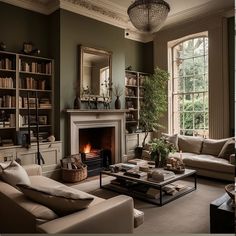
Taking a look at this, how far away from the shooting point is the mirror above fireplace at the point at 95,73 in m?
5.14

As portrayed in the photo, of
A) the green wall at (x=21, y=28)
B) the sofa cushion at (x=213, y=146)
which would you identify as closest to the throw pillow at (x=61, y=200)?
the green wall at (x=21, y=28)

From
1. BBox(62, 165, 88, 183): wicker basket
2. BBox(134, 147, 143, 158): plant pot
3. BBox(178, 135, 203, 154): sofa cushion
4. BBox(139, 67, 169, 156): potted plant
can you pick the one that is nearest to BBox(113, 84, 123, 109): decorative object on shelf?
BBox(139, 67, 169, 156): potted plant

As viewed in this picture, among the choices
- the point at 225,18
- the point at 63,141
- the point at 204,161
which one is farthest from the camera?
the point at 225,18

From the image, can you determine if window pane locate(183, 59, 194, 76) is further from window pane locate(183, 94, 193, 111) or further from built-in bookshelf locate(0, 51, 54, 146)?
built-in bookshelf locate(0, 51, 54, 146)

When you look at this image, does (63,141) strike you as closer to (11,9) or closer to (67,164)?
(67,164)

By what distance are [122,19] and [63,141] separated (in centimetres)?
324

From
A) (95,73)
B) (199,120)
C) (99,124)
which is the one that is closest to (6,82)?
(95,73)

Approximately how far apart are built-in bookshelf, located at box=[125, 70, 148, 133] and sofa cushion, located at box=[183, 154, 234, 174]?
1.91 meters

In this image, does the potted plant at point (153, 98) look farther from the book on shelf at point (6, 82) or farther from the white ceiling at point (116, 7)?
the book on shelf at point (6, 82)

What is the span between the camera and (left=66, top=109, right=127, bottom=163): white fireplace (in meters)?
4.86

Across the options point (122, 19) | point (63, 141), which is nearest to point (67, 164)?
point (63, 141)

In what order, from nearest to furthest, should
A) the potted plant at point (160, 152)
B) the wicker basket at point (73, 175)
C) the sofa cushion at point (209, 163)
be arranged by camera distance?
the potted plant at point (160, 152) < the sofa cushion at point (209, 163) < the wicker basket at point (73, 175)

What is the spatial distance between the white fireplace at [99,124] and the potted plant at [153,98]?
2.17 feet

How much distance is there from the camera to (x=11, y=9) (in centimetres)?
460
